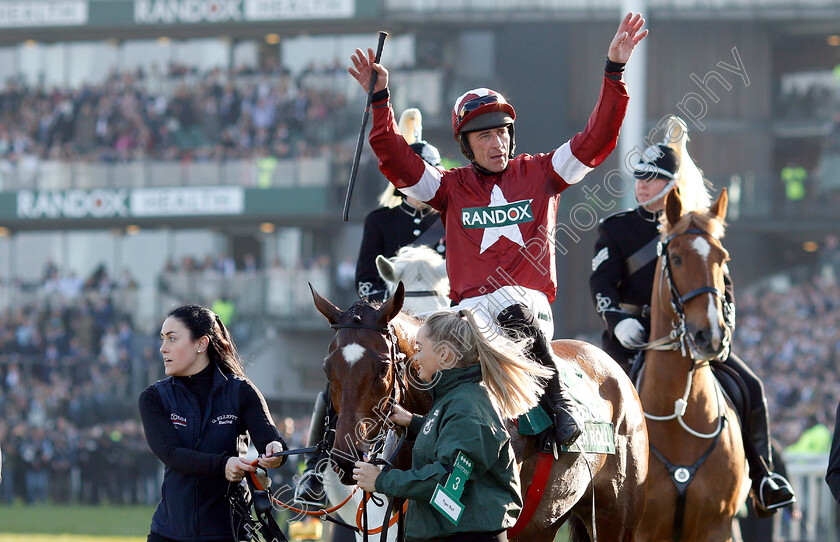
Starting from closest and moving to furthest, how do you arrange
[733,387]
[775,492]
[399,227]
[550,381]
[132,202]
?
[550,381], [775,492], [733,387], [399,227], [132,202]

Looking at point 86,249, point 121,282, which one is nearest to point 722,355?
point 121,282

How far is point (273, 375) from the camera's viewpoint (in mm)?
25156

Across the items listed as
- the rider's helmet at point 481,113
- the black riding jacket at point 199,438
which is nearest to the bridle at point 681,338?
the rider's helmet at point 481,113

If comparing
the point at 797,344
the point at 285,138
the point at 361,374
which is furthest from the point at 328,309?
the point at 285,138

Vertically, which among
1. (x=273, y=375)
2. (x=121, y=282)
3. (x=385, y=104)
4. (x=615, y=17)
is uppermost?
(x=615, y=17)

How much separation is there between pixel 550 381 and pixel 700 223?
179cm

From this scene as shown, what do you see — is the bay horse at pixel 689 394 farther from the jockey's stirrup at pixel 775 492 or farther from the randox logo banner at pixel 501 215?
the randox logo banner at pixel 501 215

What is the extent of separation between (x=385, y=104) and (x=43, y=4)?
25243 millimetres

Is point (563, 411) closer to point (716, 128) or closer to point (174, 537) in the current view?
point (174, 537)

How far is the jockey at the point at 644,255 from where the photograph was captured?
6.41 metres

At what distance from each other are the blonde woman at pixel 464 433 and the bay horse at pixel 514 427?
0.34 ft

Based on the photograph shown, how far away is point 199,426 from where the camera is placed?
4.67m

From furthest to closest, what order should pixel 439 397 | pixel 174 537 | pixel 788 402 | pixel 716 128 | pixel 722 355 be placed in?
1. pixel 716 128
2. pixel 788 402
3. pixel 722 355
4. pixel 174 537
5. pixel 439 397

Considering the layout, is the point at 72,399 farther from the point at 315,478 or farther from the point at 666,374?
the point at 666,374
